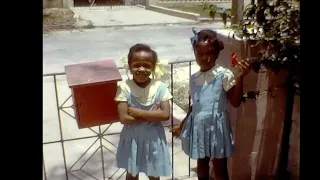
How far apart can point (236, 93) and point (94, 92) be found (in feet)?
2.28

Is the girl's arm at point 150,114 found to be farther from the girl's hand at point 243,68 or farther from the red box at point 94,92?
the girl's hand at point 243,68

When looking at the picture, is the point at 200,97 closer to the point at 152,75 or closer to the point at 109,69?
the point at 152,75

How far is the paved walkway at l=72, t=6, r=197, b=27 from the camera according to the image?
1224 cm

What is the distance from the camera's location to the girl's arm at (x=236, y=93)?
6.57ft

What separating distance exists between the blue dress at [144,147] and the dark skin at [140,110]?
0.04 meters

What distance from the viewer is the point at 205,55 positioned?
2000 millimetres

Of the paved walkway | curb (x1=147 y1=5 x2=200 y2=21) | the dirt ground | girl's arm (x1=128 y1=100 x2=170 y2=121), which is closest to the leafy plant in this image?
girl's arm (x1=128 y1=100 x2=170 y2=121)

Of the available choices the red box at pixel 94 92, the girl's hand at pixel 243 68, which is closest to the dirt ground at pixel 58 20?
the red box at pixel 94 92

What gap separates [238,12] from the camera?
2.66m

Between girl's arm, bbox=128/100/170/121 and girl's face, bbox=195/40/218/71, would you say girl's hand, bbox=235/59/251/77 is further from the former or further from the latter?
girl's arm, bbox=128/100/170/121

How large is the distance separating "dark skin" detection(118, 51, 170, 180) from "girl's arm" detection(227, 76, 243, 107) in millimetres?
314

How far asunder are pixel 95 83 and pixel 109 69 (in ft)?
0.48

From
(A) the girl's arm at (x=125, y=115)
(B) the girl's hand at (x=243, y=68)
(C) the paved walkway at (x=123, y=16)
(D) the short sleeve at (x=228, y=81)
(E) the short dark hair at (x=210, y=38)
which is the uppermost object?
(C) the paved walkway at (x=123, y=16)
